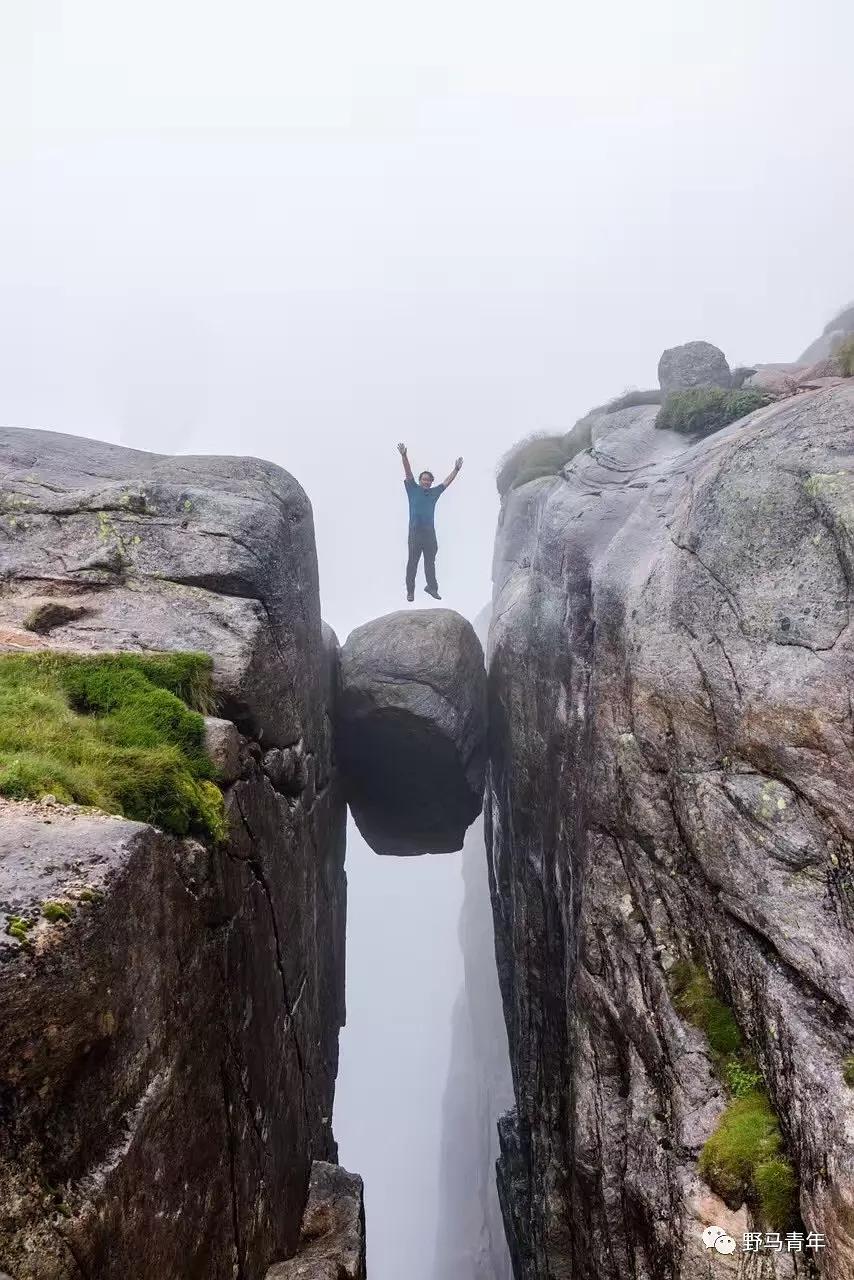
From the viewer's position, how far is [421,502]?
2350 centimetres

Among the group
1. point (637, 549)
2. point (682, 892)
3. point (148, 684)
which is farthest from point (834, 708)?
point (148, 684)

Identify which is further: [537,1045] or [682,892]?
[537,1045]

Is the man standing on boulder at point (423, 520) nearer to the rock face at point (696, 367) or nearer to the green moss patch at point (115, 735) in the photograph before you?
the rock face at point (696, 367)

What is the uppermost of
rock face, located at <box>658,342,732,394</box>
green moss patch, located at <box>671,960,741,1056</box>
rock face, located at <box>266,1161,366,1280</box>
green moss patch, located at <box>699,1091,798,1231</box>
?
rock face, located at <box>658,342,732,394</box>

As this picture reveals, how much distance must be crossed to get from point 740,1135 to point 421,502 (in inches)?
710

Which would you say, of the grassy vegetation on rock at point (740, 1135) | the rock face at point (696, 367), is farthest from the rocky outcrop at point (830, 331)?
the grassy vegetation on rock at point (740, 1135)

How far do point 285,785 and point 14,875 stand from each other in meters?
8.18

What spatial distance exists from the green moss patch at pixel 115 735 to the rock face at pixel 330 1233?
21.3 ft

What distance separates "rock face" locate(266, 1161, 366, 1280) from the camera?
10656 millimetres

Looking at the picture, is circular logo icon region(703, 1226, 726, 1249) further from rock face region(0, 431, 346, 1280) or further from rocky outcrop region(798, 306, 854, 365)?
rocky outcrop region(798, 306, 854, 365)

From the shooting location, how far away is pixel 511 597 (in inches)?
906

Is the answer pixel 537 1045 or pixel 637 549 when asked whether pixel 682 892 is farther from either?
pixel 537 1045

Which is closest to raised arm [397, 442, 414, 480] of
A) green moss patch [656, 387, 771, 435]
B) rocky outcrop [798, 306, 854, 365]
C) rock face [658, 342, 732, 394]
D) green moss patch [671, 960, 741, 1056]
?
green moss patch [656, 387, 771, 435]

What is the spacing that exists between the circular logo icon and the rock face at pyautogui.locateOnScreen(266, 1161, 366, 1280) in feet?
17.1
